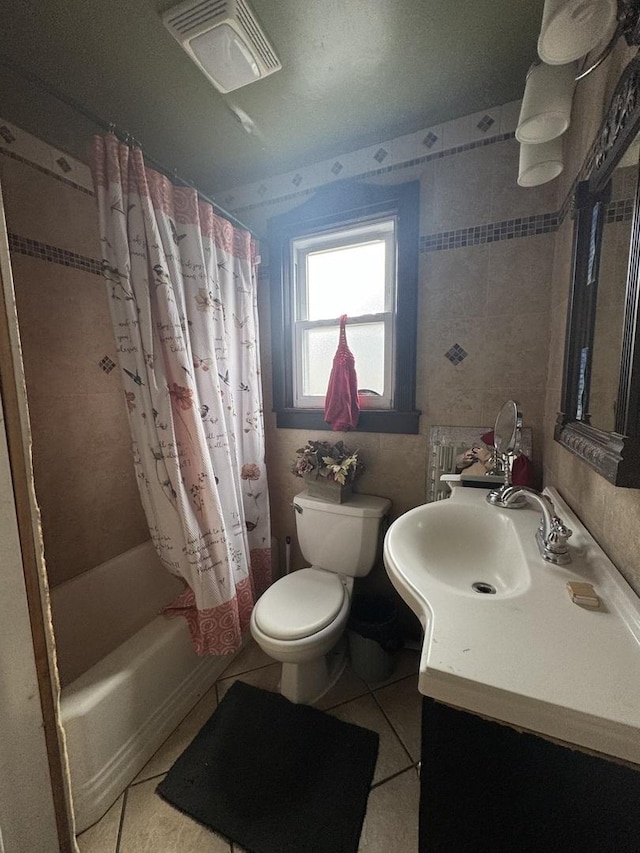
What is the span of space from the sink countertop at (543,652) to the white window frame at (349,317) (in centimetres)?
104

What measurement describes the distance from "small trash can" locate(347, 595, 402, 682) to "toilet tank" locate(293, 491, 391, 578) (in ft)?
0.72

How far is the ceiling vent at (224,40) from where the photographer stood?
36.1 inches

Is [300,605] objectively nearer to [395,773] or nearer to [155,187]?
[395,773]

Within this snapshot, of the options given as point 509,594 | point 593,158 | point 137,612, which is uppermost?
point 593,158

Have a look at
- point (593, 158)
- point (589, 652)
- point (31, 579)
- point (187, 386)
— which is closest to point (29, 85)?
point (187, 386)

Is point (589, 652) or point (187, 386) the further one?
point (187, 386)

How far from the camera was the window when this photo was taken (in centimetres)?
148

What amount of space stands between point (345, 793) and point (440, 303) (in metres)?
1.86

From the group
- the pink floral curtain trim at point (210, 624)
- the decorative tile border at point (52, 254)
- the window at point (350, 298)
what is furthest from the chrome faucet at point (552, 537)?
the decorative tile border at point (52, 254)

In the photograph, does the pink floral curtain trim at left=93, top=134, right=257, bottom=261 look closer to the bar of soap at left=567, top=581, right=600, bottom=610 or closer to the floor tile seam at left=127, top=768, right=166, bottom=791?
the bar of soap at left=567, top=581, right=600, bottom=610

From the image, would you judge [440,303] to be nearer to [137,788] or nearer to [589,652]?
[589,652]

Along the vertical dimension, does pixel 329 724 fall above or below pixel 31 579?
below

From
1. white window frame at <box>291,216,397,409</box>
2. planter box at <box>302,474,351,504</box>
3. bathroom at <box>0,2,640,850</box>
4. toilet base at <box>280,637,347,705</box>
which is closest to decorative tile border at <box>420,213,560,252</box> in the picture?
bathroom at <box>0,2,640,850</box>

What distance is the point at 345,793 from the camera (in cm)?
103
